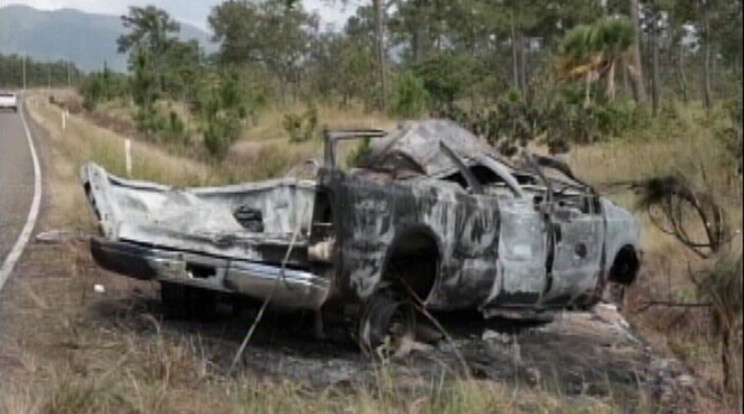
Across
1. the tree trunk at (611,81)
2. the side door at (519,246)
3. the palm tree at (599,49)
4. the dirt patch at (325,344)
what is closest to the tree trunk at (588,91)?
the palm tree at (599,49)

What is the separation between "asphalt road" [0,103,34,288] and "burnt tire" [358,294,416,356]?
15.5 feet

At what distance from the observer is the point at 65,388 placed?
18.7 ft

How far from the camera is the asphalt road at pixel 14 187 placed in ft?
44.4

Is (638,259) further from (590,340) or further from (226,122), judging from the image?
(226,122)

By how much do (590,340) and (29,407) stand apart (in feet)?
19.0

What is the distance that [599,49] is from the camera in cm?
3497

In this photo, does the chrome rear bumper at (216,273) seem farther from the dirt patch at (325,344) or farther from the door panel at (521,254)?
the door panel at (521,254)

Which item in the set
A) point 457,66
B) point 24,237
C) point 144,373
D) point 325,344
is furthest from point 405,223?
point 457,66

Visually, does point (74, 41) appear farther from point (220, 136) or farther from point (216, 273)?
point (216, 273)

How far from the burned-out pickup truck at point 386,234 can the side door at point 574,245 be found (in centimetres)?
2

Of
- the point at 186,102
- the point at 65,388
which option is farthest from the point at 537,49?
the point at 65,388

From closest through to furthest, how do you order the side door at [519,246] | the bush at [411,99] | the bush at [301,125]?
the side door at [519,246] < the bush at [411,99] < the bush at [301,125]

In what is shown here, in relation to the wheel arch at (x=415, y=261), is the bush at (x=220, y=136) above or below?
above

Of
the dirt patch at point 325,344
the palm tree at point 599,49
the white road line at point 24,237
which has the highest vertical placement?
the palm tree at point 599,49
